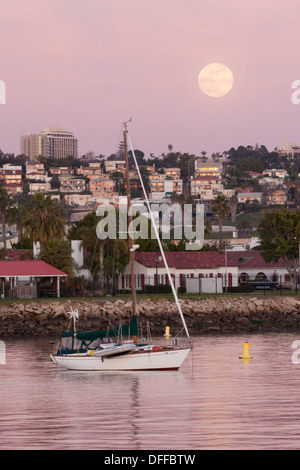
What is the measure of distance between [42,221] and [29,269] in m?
11.1

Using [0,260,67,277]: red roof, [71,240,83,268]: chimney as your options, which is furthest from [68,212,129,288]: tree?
[0,260,67,277]: red roof

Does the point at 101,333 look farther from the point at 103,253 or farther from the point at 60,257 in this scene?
the point at 103,253

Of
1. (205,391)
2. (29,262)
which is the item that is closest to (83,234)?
(29,262)

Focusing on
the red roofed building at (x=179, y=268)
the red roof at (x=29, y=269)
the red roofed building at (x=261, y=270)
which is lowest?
the red roofed building at (x=261, y=270)

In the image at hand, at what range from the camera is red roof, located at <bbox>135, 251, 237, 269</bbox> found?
9319cm

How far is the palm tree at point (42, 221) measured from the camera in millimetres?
91688

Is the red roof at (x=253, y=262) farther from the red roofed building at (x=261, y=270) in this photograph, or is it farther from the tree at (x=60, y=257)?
the tree at (x=60, y=257)

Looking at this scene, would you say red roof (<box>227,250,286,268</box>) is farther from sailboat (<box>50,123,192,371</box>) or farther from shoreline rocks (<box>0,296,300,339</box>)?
sailboat (<box>50,123,192,371</box>)

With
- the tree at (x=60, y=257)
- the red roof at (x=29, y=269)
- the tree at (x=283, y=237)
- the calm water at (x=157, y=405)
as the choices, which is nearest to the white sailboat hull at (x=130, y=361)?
the calm water at (x=157, y=405)

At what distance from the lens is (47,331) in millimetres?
68562

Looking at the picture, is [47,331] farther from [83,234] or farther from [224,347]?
[83,234]

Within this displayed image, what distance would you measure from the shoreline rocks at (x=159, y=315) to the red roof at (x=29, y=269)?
232 inches

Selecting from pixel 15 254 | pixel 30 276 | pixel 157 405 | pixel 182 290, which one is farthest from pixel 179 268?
pixel 157 405
